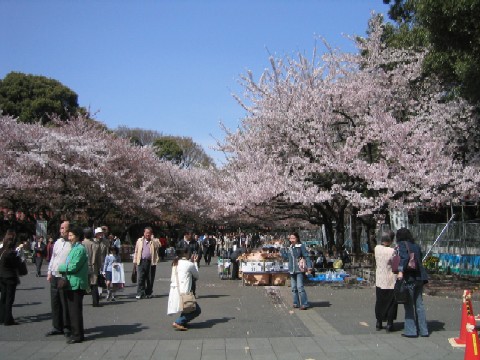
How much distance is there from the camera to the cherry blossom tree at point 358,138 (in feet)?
52.9

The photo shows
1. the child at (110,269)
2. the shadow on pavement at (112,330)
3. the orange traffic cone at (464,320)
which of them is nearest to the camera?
the orange traffic cone at (464,320)

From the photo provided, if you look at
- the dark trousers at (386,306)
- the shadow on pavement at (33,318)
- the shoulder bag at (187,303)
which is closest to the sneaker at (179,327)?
the shoulder bag at (187,303)

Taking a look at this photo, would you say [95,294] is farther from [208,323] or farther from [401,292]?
[401,292]

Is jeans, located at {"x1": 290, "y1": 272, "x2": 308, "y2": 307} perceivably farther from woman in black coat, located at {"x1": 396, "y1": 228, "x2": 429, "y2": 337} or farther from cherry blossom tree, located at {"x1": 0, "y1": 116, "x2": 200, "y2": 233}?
cherry blossom tree, located at {"x1": 0, "y1": 116, "x2": 200, "y2": 233}

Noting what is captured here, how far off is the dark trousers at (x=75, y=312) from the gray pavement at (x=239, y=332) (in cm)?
17

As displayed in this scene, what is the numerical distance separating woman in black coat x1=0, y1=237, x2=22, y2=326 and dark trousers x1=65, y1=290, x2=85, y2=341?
6.44ft

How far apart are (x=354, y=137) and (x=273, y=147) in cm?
285

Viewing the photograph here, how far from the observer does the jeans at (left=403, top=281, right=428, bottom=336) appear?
798cm

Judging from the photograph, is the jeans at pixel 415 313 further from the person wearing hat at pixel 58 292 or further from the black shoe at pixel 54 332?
the black shoe at pixel 54 332

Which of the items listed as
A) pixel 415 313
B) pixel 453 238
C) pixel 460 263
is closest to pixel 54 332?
pixel 415 313

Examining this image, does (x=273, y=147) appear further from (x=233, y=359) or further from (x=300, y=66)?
(x=233, y=359)

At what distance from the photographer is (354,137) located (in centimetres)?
1752

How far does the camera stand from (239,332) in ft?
27.9

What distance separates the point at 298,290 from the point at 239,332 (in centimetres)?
272
